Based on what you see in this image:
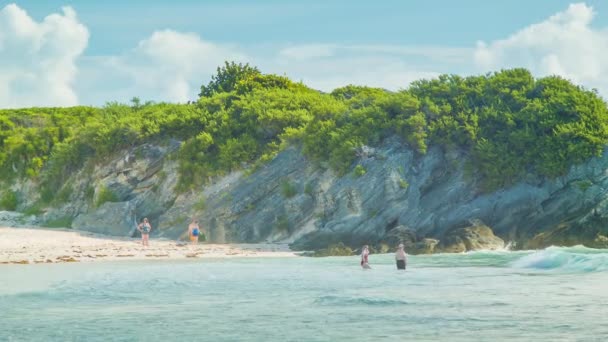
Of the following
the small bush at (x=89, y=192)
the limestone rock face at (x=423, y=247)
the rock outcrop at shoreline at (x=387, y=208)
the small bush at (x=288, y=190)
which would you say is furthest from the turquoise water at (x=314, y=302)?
the small bush at (x=89, y=192)

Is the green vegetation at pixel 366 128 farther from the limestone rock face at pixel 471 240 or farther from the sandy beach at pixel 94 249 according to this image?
the sandy beach at pixel 94 249

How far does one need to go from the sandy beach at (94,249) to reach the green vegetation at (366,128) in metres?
5.86

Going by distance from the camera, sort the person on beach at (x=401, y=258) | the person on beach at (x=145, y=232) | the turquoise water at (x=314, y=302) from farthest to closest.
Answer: the person on beach at (x=145, y=232) < the person on beach at (x=401, y=258) < the turquoise water at (x=314, y=302)

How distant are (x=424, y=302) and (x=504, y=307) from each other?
2017mm

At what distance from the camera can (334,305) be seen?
65.2 ft

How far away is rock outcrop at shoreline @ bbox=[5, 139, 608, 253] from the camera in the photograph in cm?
A: 3969

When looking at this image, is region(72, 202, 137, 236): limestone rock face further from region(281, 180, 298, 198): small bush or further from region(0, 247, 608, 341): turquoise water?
region(0, 247, 608, 341): turquoise water

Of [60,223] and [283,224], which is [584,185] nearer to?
[283,224]

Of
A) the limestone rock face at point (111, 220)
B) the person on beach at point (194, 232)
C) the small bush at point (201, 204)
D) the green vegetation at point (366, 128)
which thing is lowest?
the person on beach at point (194, 232)

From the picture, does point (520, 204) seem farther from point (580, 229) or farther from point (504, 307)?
point (504, 307)

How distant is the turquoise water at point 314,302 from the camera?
1612cm

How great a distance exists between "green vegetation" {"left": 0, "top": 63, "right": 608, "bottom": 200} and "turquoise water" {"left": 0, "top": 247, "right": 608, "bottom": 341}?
12.5 metres

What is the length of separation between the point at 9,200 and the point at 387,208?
28.8 meters

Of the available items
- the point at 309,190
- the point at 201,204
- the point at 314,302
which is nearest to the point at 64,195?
the point at 201,204
